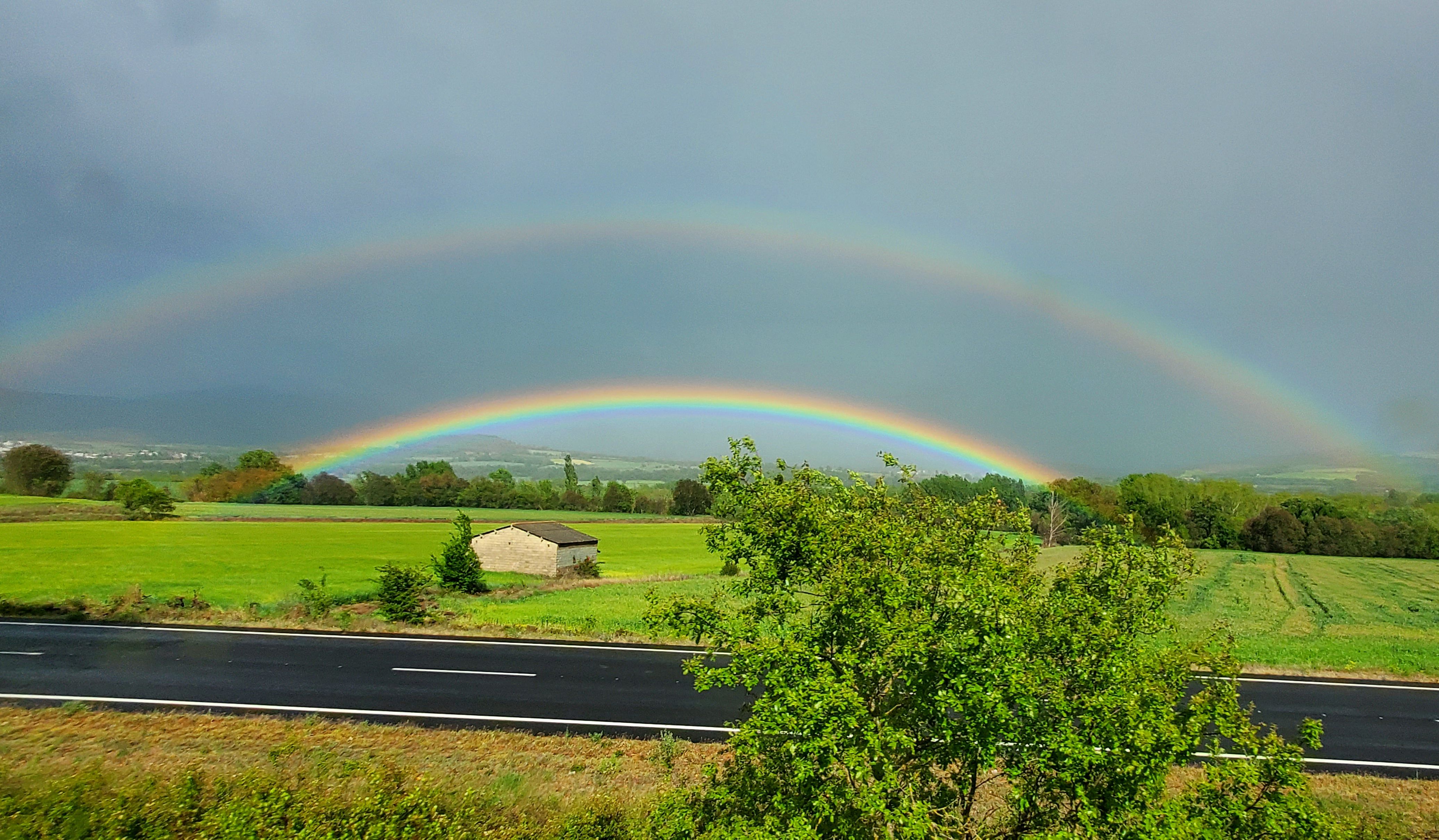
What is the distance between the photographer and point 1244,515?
330 feet

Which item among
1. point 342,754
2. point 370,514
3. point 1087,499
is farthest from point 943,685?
point 1087,499

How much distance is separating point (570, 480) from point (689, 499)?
2464cm

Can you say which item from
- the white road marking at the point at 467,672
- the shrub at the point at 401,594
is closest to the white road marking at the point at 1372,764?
the white road marking at the point at 467,672

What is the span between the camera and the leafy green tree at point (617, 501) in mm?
133250

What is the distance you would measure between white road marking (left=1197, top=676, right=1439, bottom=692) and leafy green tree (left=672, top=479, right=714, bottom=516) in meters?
105

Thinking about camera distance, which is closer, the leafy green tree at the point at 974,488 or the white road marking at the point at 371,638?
the leafy green tree at the point at 974,488

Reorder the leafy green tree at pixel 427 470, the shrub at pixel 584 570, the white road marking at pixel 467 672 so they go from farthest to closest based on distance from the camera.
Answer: the leafy green tree at pixel 427 470 < the shrub at pixel 584 570 < the white road marking at pixel 467 672

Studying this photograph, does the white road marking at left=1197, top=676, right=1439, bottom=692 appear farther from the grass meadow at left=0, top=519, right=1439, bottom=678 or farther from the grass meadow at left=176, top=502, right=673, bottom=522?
the grass meadow at left=176, top=502, right=673, bottom=522

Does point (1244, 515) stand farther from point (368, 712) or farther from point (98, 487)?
point (98, 487)

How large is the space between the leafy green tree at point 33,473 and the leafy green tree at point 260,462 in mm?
30366

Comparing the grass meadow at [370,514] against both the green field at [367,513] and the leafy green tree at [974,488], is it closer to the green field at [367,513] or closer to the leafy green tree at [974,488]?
the green field at [367,513]

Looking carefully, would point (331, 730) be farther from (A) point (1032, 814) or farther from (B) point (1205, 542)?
(B) point (1205, 542)

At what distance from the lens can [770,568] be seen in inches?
354

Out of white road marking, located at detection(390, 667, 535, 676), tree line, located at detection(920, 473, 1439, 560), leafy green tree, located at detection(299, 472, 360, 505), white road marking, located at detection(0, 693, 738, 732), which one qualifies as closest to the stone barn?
white road marking, located at detection(390, 667, 535, 676)
